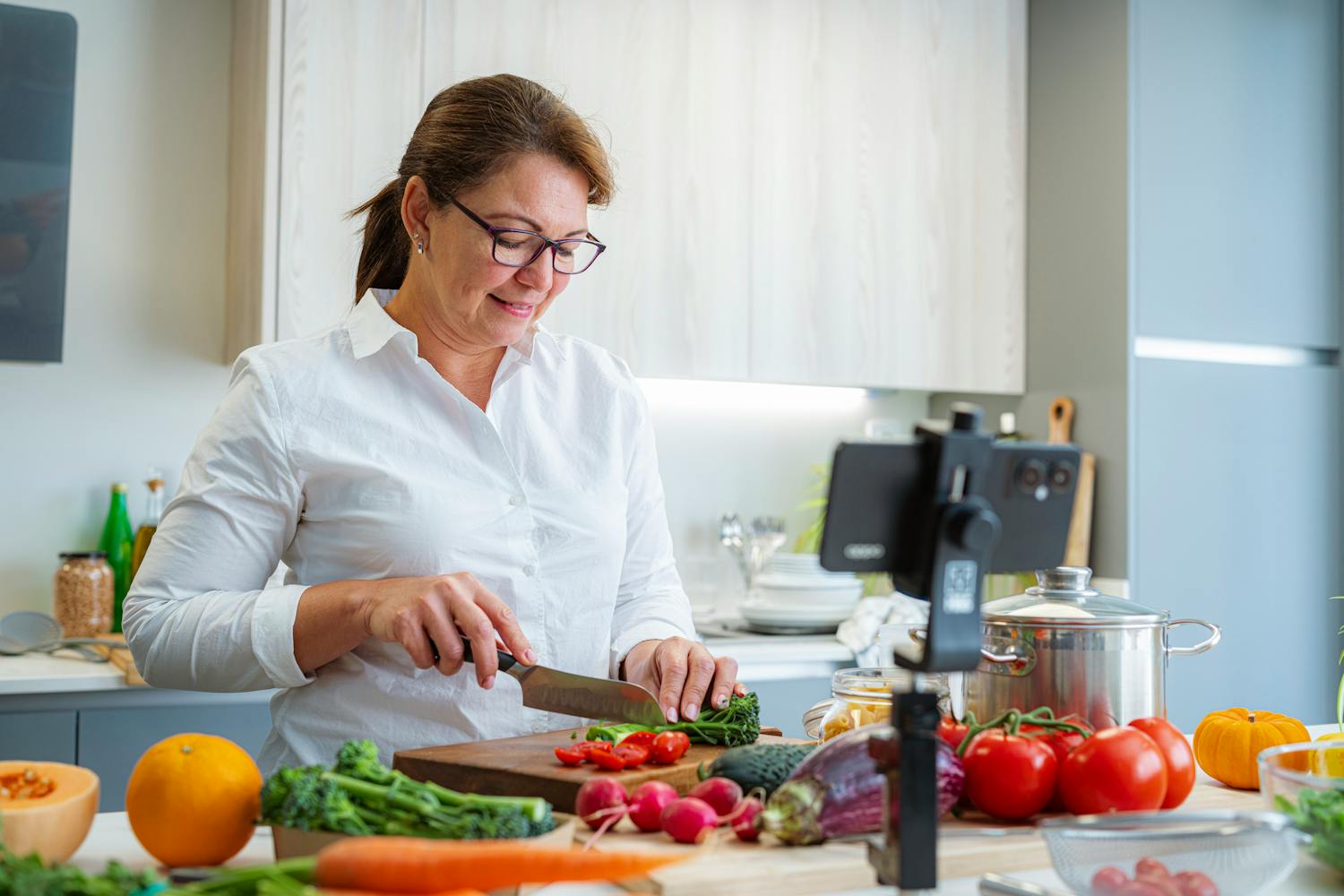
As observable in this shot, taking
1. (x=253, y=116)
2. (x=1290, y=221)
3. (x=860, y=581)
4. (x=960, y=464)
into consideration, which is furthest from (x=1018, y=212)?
(x=960, y=464)

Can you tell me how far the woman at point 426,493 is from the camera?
1.43 metres

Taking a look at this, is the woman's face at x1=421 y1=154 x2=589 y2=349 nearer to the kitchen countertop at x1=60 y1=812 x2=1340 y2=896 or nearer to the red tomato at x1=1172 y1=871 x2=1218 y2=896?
the kitchen countertop at x1=60 y1=812 x2=1340 y2=896

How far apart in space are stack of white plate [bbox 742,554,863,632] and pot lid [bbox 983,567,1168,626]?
5.02 feet

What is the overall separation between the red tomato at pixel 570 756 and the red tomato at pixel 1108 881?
→ 0.52 metres

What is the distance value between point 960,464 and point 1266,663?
269 cm

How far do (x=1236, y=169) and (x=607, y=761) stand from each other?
8.88 ft

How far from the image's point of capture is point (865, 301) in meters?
3.18

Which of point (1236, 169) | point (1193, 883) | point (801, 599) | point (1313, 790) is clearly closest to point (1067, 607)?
point (1313, 790)

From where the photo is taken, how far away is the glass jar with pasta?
4.22 ft

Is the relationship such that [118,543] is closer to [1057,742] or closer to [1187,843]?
[1057,742]

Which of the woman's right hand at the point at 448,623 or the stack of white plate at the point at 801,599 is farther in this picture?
the stack of white plate at the point at 801,599

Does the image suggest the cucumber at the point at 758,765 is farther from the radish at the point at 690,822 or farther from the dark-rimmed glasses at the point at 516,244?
the dark-rimmed glasses at the point at 516,244

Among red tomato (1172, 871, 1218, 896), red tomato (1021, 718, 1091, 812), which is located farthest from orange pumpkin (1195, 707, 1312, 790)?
Result: red tomato (1172, 871, 1218, 896)

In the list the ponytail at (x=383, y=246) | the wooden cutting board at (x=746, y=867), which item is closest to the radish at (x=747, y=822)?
the wooden cutting board at (x=746, y=867)
